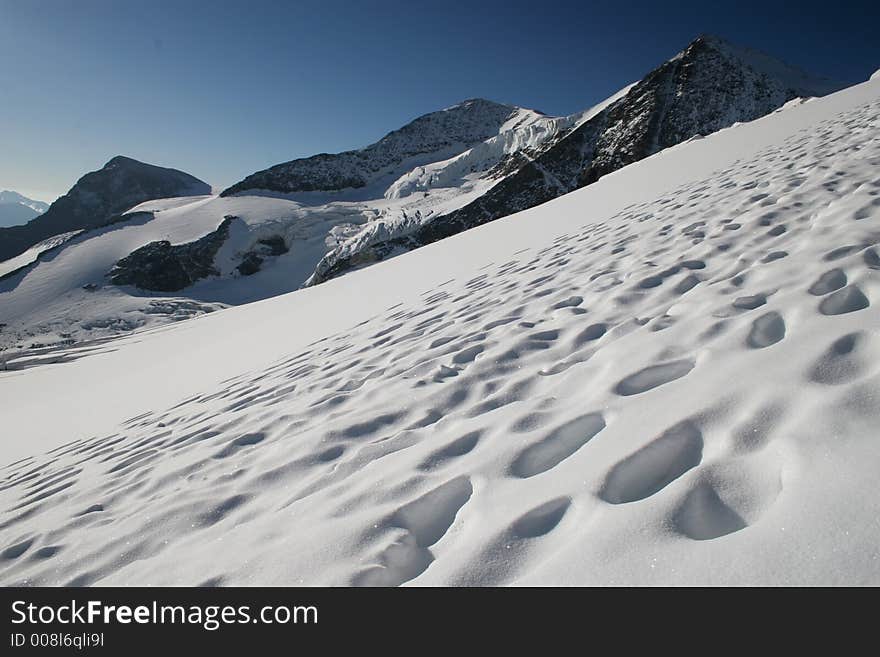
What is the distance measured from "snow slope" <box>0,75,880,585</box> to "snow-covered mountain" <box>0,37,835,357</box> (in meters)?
27.0

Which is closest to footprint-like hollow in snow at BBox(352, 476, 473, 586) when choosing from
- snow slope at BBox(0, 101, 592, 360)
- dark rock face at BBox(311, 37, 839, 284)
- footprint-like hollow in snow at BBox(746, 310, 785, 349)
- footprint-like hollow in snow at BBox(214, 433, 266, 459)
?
footprint-like hollow in snow at BBox(746, 310, 785, 349)

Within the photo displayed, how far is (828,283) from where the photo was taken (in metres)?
2.15

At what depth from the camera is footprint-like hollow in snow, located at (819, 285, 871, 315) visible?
6.06 ft

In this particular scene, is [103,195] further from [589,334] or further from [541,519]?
[541,519]

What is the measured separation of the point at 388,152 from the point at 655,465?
78.9 m

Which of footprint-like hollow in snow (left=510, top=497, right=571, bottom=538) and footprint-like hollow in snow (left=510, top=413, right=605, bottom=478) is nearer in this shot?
footprint-like hollow in snow (left=510, top=497, right=571, bottom=538)

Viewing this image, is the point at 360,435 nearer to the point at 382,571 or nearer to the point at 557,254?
the point at 382,571

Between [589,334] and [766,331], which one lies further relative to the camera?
[589,334]

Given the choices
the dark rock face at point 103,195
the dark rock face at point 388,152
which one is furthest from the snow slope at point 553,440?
the dark rock face at point 103,195

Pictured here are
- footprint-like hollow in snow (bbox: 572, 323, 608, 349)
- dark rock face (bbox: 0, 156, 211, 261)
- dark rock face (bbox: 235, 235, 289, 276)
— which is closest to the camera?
footprint-like hollow in snow (bbox: 572, 323, 608, 349)

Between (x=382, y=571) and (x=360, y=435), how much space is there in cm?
100

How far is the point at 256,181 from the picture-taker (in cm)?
6066

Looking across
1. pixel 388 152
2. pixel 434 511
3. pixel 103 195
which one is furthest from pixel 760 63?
pixel 103 195

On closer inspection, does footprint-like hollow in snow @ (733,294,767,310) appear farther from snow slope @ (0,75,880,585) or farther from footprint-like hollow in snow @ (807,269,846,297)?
footprint-like hollow in snow @ (807,269,846,297)
